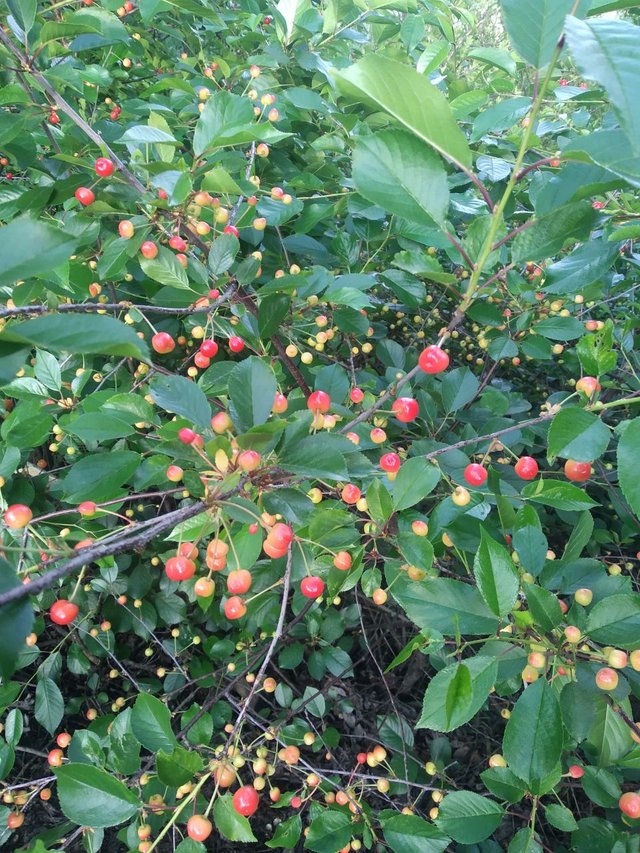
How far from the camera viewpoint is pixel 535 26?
1.95ft

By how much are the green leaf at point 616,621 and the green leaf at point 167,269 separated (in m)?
1.04

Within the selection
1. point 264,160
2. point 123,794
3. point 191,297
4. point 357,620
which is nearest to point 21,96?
point 191,297

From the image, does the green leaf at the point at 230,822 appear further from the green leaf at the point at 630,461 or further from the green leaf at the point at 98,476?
the green leaf at the point at 630,461

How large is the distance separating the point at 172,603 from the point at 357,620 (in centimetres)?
68

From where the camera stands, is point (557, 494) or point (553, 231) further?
point (557, 494)

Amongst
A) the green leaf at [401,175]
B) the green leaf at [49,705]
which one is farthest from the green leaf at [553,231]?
the green leaf at [49,705]

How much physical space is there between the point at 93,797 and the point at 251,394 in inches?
30.4

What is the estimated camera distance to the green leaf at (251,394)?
0.85 metres

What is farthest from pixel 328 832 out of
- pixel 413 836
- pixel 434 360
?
pixel 434 360

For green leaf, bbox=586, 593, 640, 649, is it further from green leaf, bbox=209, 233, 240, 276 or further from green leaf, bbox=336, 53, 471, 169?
green leaf, bbox=209, 233, 240, 276

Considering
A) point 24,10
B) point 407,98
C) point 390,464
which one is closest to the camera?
point 407,98

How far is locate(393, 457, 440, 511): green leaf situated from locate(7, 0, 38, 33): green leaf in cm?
131

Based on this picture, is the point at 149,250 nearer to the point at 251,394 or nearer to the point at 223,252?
the point at 223,252

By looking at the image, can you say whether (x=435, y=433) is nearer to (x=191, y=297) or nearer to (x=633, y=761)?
(x=191, y=297)
